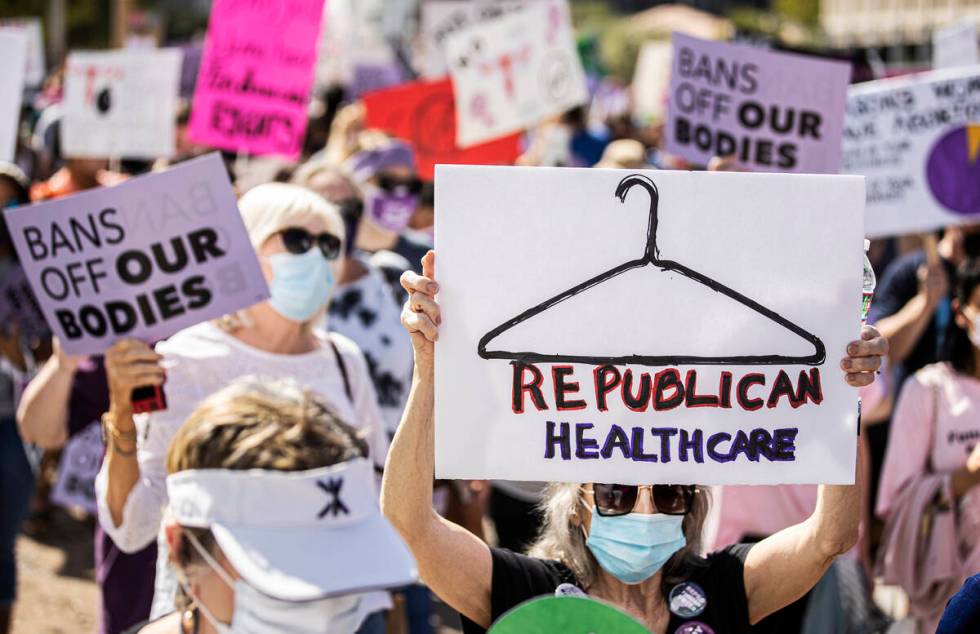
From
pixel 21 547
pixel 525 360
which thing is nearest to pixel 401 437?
pixel 525 360

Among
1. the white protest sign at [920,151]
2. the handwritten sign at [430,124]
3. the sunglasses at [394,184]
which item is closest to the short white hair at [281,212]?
the white protest sign at [920,151]

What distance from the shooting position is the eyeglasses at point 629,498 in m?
2.77

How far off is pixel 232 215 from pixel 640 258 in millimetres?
1476

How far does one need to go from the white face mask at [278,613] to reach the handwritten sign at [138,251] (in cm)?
163

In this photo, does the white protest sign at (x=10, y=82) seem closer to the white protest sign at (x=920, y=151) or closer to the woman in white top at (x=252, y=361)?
the woman in white top at (x=252, y=361)

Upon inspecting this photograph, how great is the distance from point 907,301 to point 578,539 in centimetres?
317

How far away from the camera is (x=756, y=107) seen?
197 inches

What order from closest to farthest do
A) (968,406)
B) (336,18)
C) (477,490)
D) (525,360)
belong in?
(525,360) < (968,406) < (477,490) < (336,18)

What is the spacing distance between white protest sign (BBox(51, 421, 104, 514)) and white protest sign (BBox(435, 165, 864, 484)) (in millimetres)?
2891

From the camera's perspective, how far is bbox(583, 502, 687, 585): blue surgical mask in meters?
2.73

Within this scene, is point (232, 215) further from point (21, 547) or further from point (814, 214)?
point (21, 547)

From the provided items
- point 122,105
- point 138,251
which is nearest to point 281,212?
point 138,251

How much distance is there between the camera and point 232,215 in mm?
3727

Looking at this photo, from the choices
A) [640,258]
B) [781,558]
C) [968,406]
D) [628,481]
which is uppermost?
[640,258]
